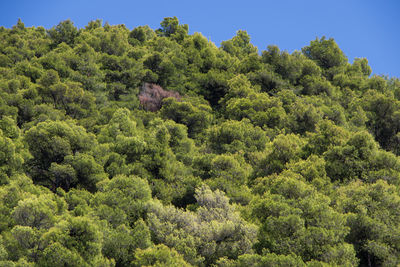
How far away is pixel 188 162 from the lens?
44.4 meters

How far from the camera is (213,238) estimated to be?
95.2 ft

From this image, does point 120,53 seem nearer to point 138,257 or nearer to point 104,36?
point 104,36

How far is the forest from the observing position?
1071 inches

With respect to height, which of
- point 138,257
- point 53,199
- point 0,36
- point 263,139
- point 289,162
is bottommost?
point 138,257

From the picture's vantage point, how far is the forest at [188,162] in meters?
27.2

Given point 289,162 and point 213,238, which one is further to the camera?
point 289,162

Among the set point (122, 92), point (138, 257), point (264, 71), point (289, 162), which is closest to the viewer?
point (138, 257)

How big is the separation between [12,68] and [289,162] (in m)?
40.1

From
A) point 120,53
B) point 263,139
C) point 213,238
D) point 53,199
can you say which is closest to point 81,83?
point 120,53

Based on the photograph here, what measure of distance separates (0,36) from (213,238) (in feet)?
207

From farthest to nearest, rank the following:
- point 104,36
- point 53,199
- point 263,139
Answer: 1. point 104,36
2. point 263,139
3. point 53,199

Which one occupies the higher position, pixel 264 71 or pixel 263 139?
pixel 264 71

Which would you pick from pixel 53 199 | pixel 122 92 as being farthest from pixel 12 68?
pixel 53 199

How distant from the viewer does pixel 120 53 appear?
234ft
